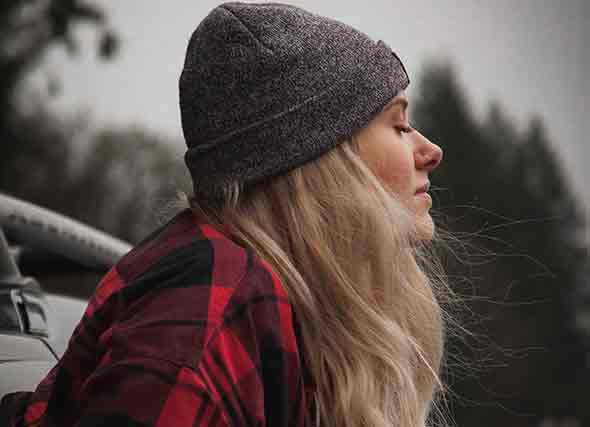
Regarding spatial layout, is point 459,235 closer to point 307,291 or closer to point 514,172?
point 307,291

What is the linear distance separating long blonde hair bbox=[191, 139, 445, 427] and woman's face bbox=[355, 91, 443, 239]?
1.1 inches

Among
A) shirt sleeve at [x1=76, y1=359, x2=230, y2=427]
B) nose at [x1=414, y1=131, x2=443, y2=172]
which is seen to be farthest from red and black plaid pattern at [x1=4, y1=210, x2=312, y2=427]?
nose at [x1=414, y1=131, x2=443, y2=172]

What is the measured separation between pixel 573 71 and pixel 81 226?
5356 cm

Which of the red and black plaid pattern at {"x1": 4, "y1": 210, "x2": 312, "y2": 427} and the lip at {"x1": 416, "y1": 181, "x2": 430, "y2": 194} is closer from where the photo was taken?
the red and black plaid pattern at {"x1": 4, "y1": 210, "x2": 312, "y2": 427}

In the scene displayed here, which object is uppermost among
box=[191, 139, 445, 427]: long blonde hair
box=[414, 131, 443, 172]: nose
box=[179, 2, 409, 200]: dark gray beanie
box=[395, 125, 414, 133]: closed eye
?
box=[179, 2, 409, 200]: dark gray beanie

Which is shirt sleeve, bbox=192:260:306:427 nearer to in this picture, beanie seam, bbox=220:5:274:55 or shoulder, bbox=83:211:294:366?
shoulder, bbox=83:211:294:366

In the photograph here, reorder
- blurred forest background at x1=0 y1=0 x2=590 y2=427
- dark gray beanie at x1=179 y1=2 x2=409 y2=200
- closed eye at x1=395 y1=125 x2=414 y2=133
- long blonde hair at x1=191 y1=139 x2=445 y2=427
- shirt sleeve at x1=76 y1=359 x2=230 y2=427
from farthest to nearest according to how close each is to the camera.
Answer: blurred forest background at x1=0 y1=0 x2=590 y2=427, closed eye at x1=395 y1=125 x2=414 y2=133, dark gray beanie at x1=179 y1=2 x2=409 y2=200, long blonde hair at x1=191 y1=139 x2=445 y2=427, shirt sleeve at x1=76 y1=359 x2=230 y2=427

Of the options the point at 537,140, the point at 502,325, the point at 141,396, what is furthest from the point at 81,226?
the point at 537,140

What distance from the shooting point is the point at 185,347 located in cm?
118

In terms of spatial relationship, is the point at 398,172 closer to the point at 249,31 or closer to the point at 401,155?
the point at 401,155

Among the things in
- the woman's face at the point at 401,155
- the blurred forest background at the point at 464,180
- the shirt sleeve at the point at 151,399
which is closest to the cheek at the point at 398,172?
the woman's face at the point at 401,155

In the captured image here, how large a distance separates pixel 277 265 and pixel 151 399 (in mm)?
344

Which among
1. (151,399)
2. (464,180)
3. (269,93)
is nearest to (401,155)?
(269,93)

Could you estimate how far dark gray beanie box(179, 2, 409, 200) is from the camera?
1.53 meters
